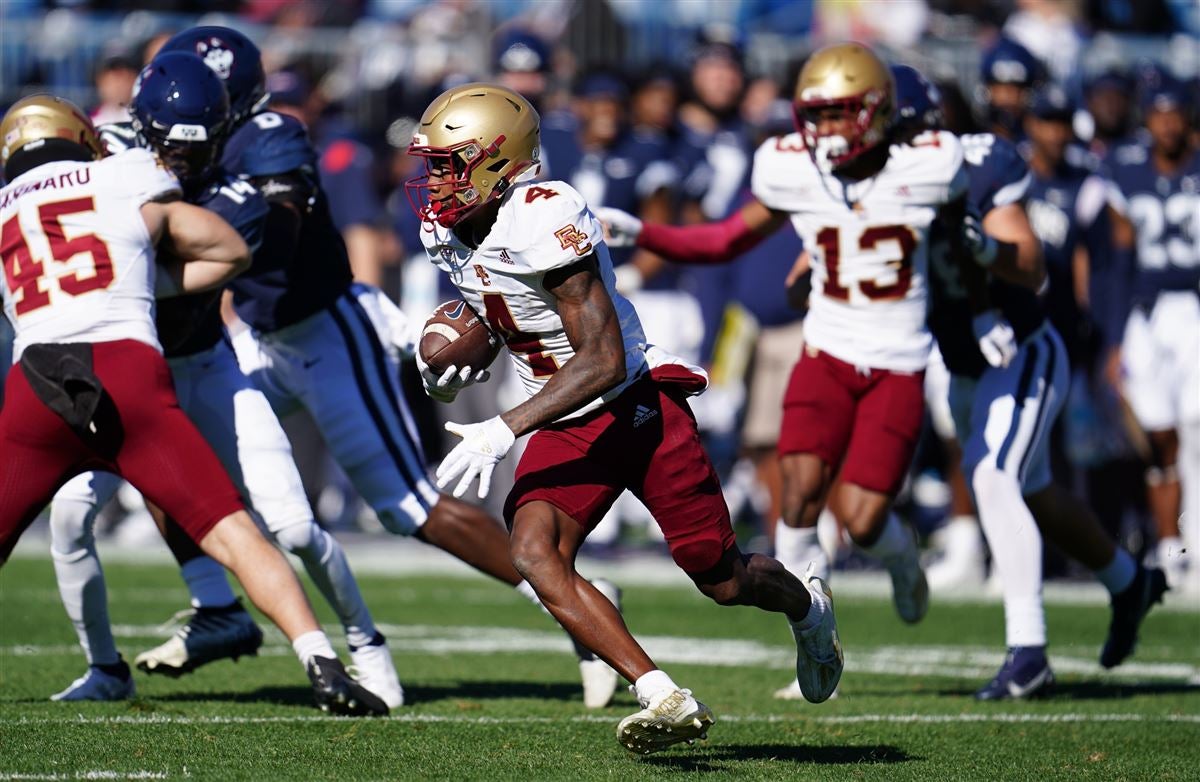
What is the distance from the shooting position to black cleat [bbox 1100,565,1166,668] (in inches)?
260

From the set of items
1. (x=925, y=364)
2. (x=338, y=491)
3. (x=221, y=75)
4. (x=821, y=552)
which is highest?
(x=221, y=75)

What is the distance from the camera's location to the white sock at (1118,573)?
666 cm

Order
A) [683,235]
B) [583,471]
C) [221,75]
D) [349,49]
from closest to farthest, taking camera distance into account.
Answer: [583,471] < [221,75] < [683,235] < [349,49]

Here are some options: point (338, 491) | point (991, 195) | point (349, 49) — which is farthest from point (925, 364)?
point (349, 49)

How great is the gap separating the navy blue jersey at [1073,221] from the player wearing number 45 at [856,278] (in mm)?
2476

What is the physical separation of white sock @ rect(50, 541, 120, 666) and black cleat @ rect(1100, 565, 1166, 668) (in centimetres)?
335

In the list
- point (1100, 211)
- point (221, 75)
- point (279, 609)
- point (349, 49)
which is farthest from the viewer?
point (349, 49)

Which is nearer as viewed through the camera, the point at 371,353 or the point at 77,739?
the point at 77,739

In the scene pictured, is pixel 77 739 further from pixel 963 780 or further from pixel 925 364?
pixel 925 364

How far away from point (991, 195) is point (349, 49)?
8116 mm

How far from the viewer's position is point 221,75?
596cm

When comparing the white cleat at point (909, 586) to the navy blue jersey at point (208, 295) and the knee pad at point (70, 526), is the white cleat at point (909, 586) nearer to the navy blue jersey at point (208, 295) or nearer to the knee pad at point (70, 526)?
the navy blue jersey at point (208, 295)

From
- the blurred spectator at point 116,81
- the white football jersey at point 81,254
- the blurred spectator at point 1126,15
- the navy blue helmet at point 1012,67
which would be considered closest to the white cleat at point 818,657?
the white football jersey at point 81,254

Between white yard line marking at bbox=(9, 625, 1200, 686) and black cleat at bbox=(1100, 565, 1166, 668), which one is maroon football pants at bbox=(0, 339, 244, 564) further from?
black cleat at bbox=(1100, 565, 1166, 668)
